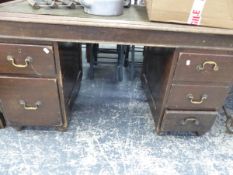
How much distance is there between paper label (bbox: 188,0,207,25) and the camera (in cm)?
89

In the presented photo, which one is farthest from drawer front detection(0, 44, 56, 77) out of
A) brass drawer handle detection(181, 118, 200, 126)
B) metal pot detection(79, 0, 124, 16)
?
brass drawer handle detection(181, 118, 200, 126)


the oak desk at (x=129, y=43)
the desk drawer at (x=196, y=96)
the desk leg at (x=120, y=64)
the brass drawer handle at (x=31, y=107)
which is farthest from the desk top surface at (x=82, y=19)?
the desk leg at (x=120, y=64)

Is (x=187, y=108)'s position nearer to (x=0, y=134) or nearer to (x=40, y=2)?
(x=40, y=2)

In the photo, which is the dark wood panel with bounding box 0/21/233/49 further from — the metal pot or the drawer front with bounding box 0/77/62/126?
the drawer front with bounding box 0/77/62/126

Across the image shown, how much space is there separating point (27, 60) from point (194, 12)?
0.75m

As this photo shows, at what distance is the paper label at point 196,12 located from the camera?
89 centimetres

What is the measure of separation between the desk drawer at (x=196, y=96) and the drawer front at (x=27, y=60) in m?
0.62

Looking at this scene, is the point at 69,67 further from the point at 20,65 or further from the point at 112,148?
the point at 112,148

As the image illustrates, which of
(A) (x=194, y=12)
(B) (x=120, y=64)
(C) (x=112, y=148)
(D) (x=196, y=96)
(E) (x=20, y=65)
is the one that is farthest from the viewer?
(B) (x=120, y=64)

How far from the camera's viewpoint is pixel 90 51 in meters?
1.82

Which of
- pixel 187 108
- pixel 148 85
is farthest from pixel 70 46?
pixel 187 108

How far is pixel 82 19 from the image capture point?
921mm

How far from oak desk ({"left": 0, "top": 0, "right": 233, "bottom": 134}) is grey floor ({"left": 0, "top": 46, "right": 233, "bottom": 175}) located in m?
0.11

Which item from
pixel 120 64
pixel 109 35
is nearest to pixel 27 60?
pixel 109 35
